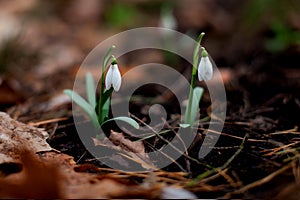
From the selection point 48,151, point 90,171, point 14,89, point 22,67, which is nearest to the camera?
point 90,171

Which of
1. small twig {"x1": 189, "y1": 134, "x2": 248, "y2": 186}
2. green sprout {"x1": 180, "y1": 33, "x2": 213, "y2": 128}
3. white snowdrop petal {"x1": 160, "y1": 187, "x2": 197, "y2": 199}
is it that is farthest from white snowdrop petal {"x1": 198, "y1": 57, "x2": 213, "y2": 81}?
white snowdrop petal {"x1": 160, "y1": 187, "x2": 197, "y2": 199}

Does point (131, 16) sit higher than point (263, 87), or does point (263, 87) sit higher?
point (131, 16)

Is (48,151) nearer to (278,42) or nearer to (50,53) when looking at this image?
(278,42)

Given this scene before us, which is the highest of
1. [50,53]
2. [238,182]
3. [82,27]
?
[82,27]

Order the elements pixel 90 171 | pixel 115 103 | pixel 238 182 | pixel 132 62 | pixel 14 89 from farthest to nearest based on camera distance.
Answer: pixel 132 62
pixel 14 89
pixel 115 103
pixel 90 171
pixel 238 182

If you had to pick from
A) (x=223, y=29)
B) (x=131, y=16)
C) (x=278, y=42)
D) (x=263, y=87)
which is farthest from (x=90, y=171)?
(x=131, y=16)

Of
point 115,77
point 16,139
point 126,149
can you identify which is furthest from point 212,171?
point 16,139

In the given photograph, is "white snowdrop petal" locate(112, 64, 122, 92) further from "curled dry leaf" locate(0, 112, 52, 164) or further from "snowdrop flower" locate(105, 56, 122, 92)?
"curled dry leaf" locate(0, 112, 52, 164)
